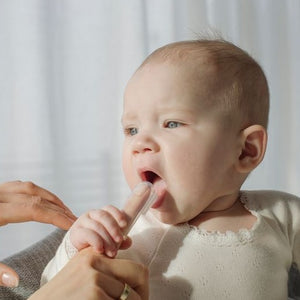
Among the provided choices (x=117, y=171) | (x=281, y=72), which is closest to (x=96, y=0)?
(x=117, y=171)

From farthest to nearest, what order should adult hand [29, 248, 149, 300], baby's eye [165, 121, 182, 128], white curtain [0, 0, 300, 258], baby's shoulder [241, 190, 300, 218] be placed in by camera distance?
1. white curtain [0, 0, 300, 258]
2. baby's shoulder [241, 190, 300, 218]
3. baby's eye [165, 121, 182, 128]
4. adult hand [29, 248, 149, 300]

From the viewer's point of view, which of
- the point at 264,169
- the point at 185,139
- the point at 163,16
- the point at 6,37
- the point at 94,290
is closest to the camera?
the point at 94,290

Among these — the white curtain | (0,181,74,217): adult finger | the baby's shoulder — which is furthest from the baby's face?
the white curtain

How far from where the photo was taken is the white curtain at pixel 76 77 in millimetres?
2250

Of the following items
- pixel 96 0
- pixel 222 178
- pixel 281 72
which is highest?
pixel 96 0

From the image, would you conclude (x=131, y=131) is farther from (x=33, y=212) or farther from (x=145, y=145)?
(x=33, y=212)

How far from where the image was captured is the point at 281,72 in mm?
2607

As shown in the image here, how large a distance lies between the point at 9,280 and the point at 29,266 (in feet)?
0.69

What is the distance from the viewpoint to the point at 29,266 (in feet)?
3.37

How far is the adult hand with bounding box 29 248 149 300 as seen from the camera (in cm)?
68

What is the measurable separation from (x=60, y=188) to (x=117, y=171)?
0.26 metres

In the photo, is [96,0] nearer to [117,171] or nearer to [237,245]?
[117,171]

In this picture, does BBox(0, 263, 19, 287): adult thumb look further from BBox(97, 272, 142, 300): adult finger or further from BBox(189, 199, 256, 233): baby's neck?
BBox(189, 199, 256, 233): baby's neck

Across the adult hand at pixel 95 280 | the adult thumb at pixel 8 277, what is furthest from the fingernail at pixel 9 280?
the adult hand at pixel 95 280
